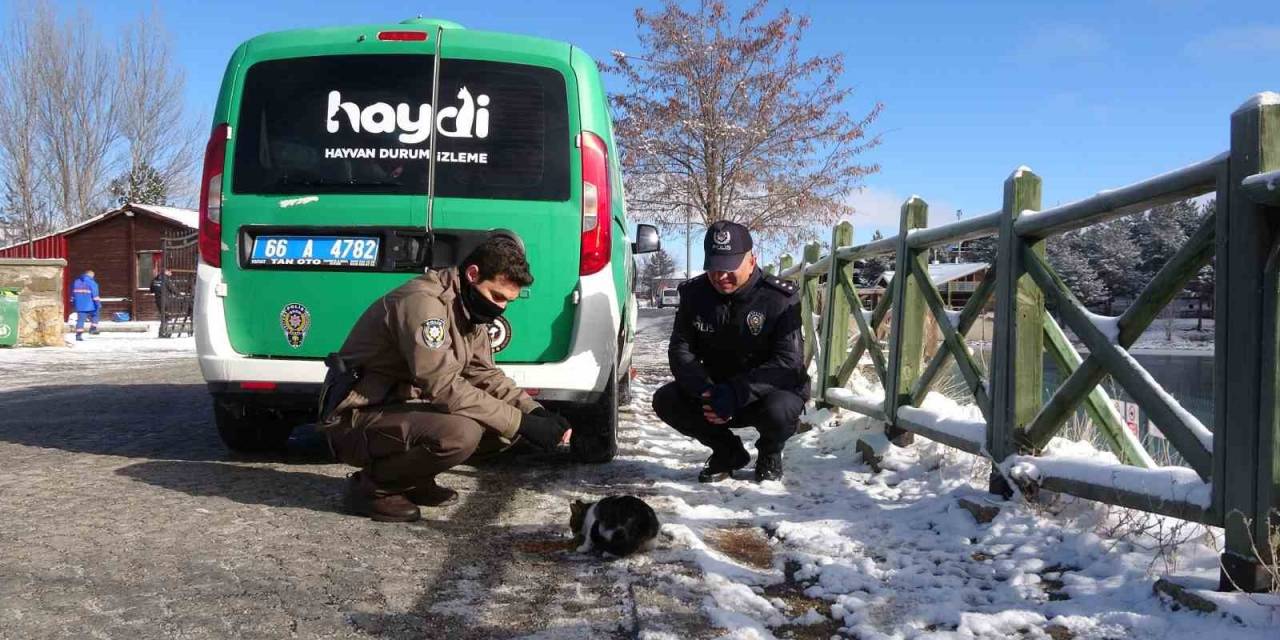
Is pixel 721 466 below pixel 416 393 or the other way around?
below

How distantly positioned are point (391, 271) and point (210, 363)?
3.35 feet

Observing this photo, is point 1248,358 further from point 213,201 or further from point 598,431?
point 213,201

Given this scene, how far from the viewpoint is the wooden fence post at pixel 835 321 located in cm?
718

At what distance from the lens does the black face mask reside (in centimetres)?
389

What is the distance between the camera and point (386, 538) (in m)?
3.61

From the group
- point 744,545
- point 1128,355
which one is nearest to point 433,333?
point 744,545

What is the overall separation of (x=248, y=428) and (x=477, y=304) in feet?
6.83

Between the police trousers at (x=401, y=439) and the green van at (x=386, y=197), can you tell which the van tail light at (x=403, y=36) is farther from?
the police trousers at (x=401, y=439)

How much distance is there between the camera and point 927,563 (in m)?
3.27

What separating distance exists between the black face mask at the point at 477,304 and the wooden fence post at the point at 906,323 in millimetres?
2579

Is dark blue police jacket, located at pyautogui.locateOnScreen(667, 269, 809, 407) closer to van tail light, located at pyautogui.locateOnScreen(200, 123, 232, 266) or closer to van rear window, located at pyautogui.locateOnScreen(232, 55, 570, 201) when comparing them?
van rear window, located at pyautogui.locateOnScreen(232, 55, 570, 201)

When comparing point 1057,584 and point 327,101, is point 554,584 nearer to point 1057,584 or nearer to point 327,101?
point 1057,584

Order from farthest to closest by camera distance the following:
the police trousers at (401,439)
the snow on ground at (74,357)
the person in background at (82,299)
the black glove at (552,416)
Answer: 1. the person in background at (82,299)
2. the snow on ground at (74,357)
3. the black glove at (552,416)
4. the police trousers at (401,439)

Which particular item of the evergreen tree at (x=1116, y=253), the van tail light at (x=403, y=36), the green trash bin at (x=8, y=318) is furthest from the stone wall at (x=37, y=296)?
the evergreen tree at (x=1116, y=253)
